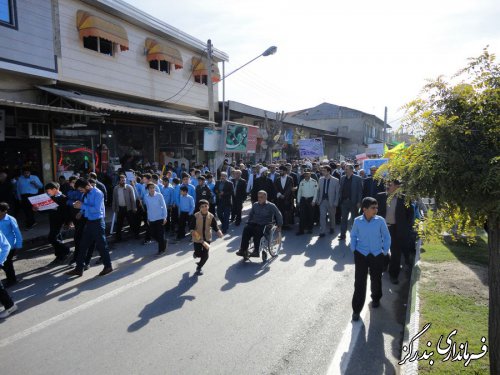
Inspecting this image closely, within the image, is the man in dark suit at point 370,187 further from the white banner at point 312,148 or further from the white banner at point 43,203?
the white banner at point 312,148

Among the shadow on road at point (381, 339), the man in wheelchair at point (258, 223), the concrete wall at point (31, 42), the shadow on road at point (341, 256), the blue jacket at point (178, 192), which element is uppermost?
the concrete wall at point (31, 42)

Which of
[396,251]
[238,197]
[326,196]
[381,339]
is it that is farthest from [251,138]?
[381,339]

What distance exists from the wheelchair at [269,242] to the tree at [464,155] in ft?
15.2

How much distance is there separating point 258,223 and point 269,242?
0.48 meters

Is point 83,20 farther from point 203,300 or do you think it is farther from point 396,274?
point 396,274

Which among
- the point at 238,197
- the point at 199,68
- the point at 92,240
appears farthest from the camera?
the point at 199,68

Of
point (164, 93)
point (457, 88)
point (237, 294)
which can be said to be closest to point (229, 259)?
point (237, 294)

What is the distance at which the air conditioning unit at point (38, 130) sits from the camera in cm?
1119

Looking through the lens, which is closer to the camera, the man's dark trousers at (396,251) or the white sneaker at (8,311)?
the white sneaker at (8,311)

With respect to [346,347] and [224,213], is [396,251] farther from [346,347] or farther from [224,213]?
[224,213]

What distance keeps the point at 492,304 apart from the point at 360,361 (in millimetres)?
1549

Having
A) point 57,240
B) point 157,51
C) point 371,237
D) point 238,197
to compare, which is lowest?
point 57,240

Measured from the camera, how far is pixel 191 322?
4.73 metres

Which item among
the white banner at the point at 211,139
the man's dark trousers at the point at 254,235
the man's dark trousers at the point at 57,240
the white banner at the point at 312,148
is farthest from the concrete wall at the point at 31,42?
the white banner at the point at 312,148
